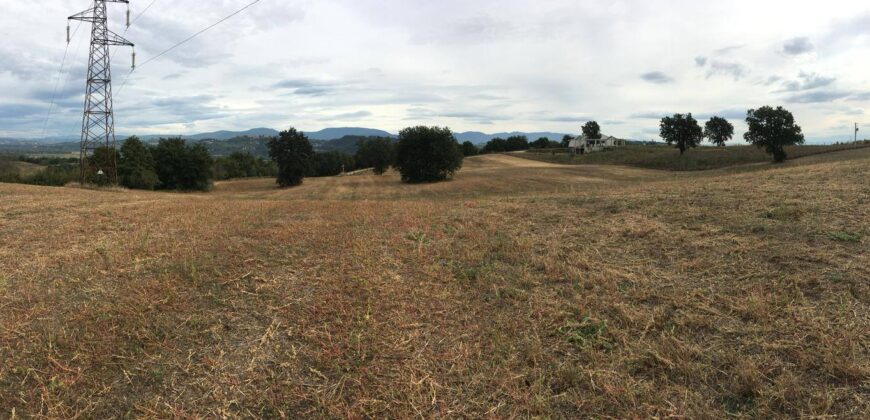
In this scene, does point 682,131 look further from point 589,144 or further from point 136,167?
point 136,167

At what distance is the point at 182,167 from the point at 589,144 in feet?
352

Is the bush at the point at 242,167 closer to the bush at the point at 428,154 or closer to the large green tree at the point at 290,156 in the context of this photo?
the large green tree at the point at 290,156

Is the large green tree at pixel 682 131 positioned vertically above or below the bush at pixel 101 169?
above

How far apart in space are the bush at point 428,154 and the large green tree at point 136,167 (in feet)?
121

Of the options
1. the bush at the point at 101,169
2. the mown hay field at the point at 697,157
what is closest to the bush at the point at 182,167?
the bush at the point at 101,169

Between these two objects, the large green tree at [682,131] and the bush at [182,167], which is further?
the large green tree at [682,131]

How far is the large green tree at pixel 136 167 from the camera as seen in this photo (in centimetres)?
6381

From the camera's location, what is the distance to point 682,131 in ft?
276

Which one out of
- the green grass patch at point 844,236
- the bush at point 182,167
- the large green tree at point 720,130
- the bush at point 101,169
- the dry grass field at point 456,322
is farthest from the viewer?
the large green tree at point 720,130

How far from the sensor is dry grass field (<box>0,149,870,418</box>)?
3777 mm

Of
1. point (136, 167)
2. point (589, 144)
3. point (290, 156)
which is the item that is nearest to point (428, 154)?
point (290, 156)

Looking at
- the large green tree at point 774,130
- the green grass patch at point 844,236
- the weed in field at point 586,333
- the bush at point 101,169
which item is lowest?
the weed in field at point 586,333

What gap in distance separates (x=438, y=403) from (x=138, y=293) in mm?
4295

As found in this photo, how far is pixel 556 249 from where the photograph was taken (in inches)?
304
